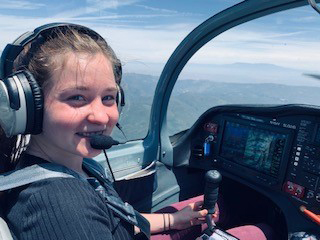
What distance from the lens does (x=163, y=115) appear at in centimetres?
233

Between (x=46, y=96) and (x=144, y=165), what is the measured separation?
4.58ft

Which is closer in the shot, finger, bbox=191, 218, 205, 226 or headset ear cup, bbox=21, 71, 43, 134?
headset ear cup, bbox=21, 71, 43, 134

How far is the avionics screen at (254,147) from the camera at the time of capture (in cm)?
189

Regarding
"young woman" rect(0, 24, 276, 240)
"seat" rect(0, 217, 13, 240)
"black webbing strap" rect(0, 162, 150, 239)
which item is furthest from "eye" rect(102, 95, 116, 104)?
"seat" rect(0, 217, 13, 240)

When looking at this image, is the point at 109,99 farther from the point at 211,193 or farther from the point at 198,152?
the point at 198,152

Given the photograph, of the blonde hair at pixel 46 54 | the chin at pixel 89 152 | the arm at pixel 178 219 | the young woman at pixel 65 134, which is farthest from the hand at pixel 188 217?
the blonde hair at pixel 46 54

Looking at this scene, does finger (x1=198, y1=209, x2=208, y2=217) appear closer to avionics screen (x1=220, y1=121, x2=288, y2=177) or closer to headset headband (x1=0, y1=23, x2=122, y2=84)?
avionics screen (x1=220, y1=121, x2=288, y2=177)

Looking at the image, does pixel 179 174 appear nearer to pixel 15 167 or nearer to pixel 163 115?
pixel 163 115

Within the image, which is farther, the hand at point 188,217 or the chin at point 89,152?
the hand at point 188,217

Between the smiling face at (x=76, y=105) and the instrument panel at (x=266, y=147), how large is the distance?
124cm

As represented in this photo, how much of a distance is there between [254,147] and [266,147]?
0.09 metres

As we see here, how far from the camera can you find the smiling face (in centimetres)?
88

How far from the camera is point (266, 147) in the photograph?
1942 millimetres

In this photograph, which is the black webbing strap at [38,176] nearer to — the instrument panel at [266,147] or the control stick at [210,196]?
the control stick at [210,196]
